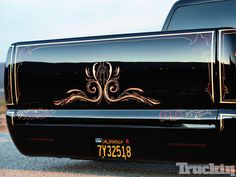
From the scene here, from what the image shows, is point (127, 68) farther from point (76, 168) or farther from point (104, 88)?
point (76, 168)

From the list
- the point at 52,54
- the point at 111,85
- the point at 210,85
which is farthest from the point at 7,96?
the point at 210,85

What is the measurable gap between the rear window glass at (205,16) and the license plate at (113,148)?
2.07m

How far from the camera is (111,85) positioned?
673 cm

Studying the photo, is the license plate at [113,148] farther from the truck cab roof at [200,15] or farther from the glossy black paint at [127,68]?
the truck cab roof at [200,15]

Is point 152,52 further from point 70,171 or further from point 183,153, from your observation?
point 70,171

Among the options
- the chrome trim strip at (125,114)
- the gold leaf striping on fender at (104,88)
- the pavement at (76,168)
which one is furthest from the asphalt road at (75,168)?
the gold leaf striping on fender at (104,88)

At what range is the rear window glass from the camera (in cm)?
783

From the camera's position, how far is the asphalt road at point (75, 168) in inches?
303

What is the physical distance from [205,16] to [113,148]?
229 cm

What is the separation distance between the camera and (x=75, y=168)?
8.40m

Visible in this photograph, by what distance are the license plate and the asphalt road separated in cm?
67

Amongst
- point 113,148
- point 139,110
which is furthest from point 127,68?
point 113,148

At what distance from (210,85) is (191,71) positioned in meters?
0.24

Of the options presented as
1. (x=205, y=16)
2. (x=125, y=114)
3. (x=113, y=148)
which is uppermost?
(x=205, y=16)
